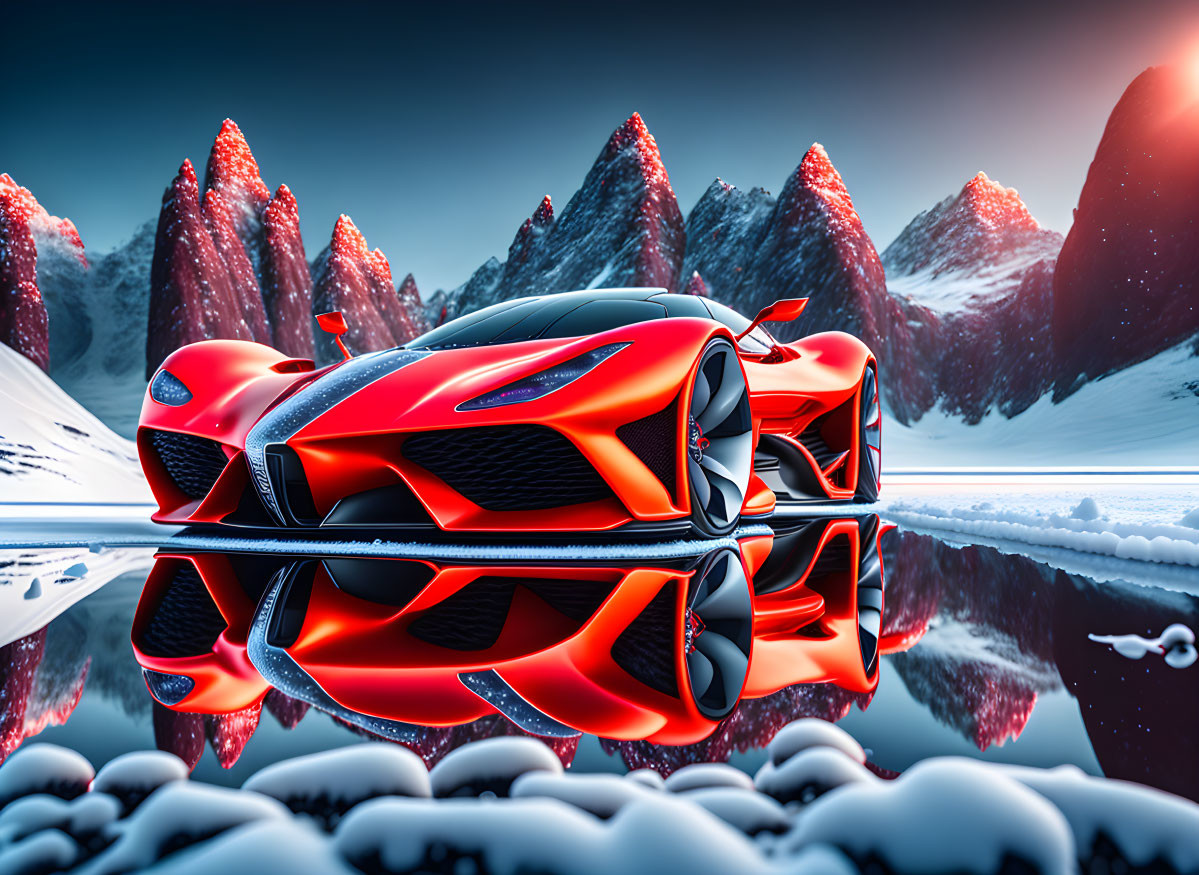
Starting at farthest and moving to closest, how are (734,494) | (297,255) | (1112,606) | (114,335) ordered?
1. (114,335)
2. (297,255)
3. (734,494)
4. (1112,606)

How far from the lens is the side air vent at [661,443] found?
6.72 ft

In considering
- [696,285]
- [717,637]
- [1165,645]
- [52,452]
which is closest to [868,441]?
[1165,645]

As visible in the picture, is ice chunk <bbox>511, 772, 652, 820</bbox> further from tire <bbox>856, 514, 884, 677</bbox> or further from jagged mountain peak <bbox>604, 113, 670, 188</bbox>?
jagged mountain peak <bbox>604, 113, 670, 188</bbox>

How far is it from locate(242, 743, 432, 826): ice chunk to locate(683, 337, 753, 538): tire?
1.56 m

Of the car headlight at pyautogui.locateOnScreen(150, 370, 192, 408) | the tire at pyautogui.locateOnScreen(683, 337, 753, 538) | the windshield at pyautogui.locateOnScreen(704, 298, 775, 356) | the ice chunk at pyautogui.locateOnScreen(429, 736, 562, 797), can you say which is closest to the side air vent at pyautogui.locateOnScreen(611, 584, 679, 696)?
the ice chunk at pyautogui.locateOnScreen(429, 736, 562, 797)

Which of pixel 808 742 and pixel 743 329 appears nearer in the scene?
pixel 808 742

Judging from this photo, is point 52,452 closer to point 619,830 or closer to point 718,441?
point 718,441

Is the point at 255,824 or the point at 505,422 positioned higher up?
the point at 505,422

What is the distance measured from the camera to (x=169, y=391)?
8.71 ft

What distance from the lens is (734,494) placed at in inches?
94.0

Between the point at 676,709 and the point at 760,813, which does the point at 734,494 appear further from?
the point at 760,813

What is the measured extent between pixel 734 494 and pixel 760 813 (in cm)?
181

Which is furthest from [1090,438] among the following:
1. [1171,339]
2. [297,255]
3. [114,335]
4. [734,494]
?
[114,335]

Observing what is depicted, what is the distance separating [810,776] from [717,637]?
59cm
